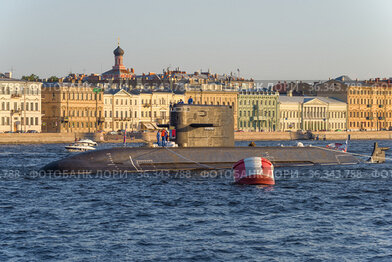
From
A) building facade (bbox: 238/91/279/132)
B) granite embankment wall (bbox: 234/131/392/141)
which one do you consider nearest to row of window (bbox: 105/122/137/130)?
granite embankment wall (bbox: 234/131/392/141)

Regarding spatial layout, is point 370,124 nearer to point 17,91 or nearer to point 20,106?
point 20,106

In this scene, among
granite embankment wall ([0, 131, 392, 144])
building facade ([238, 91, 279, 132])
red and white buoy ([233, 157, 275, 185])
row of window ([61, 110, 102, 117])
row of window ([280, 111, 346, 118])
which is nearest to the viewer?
red and white buoy ([233, 157, 275, 185])

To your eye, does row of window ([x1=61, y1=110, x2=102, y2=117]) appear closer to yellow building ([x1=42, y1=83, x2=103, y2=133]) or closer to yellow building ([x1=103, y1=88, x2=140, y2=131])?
yellow building ([x1=42, y1=83, x2=103, y2=133])

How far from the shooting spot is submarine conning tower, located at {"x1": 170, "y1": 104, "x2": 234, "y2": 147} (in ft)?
143

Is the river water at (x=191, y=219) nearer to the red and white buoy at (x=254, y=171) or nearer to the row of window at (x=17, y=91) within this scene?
the red and white buoy at (x=254, y=171)

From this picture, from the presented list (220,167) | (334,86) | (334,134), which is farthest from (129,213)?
(334,86)

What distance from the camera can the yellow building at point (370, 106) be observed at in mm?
158250

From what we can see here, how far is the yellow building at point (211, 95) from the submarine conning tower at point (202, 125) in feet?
276

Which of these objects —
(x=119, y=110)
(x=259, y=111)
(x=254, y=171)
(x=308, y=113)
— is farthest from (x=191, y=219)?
(x=308, y=113)

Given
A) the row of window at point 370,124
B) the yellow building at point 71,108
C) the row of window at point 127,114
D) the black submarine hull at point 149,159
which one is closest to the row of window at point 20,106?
the yellow building at point 71,108

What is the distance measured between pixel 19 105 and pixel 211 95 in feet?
128

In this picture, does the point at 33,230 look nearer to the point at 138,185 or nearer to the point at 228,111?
the point at 138,185

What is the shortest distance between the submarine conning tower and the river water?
290 cm

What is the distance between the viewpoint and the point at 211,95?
135000 mm
